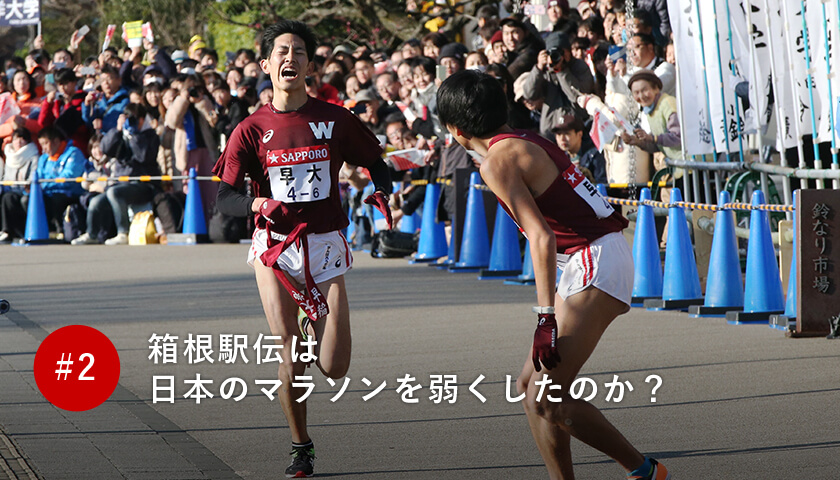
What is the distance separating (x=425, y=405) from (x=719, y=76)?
20.8 ft

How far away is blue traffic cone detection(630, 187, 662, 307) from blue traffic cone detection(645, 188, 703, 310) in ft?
0.98

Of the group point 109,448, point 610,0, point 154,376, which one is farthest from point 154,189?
point 109,448

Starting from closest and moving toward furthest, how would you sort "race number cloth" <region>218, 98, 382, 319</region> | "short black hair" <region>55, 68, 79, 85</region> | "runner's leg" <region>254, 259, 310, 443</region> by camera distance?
"runner's leg" <region>254, 259, 310, 443</region>
"race number cloth" <region>218, 98, 382, 319</region>
"short black hair" <region>55, 68, 79, 85</region>

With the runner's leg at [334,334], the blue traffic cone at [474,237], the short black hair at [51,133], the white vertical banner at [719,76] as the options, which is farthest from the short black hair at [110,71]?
the runner's leg at [334,334]

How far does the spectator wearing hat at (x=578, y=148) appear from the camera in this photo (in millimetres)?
13539

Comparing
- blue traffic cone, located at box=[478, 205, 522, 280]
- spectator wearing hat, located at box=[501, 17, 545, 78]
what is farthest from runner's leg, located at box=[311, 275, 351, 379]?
spectator wearing hat, located at box=[501, 17, 545, 78]

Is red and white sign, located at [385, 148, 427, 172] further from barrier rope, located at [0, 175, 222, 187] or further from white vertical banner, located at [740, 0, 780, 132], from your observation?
barrier rope, located at [0, 175, 222, 187]

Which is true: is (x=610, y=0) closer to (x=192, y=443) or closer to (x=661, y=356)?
(x=661, y=356)

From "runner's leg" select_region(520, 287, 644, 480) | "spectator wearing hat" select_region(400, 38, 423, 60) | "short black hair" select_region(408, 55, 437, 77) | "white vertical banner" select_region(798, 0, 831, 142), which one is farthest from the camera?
"spectator wearing hat" select_region(400, 38, 423, 60)

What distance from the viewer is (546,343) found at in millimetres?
4695

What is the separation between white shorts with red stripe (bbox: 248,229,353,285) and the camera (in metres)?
6.09

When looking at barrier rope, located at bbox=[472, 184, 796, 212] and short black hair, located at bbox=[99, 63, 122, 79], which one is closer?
barrier rope, located at bbox=[472, 184, 796, 212]

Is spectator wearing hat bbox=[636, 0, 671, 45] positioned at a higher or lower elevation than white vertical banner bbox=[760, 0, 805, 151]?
higher

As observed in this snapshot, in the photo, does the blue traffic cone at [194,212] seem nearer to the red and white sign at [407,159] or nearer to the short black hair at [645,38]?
the red and white sign at [407,159]
